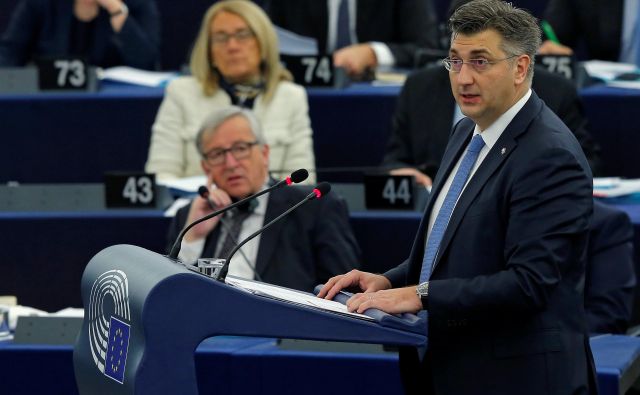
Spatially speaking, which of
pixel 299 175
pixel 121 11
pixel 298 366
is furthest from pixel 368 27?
pixel 299 175

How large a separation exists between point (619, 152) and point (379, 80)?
0.92 metres

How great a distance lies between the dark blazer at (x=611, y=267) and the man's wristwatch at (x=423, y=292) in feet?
4.81

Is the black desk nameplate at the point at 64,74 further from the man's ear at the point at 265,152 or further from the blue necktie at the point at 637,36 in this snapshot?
the blue necktie at the point at 637,36

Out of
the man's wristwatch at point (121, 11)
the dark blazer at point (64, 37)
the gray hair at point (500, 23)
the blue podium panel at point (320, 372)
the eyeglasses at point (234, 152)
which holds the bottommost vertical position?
the blue podium panel at point (320, 372)

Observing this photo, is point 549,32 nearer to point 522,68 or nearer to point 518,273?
point 522,68

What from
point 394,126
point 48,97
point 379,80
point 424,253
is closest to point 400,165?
point 394,126

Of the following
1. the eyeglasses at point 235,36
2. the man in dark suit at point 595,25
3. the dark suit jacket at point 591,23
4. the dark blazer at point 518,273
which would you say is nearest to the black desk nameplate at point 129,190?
the eyeglasses at point 235,36

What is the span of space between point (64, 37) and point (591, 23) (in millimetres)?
2000

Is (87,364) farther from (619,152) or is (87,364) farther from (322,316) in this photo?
(619,152)

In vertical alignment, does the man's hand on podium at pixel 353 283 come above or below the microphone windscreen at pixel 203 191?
above

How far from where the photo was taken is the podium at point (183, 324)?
A: 212 centimetres

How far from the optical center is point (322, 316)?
85.0 inches

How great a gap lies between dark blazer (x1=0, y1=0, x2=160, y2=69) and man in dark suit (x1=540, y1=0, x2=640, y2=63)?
1517 millimetres

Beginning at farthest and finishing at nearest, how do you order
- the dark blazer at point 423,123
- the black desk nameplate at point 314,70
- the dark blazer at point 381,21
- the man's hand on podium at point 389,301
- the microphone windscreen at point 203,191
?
the dark blazer at point 381,21 < the black desk nameplate at point 314,70 < the dark blazer at point 423,123 < the microphone windscreen at point 203,191 < the man's hand on podium at point 389,301
